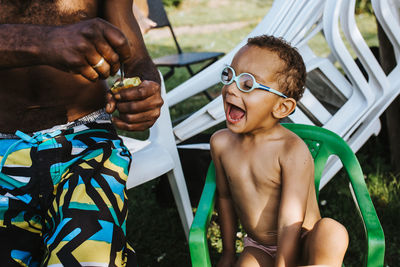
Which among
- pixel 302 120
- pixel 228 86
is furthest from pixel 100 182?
pixel 302 120

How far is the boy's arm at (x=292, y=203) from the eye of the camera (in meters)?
1.61

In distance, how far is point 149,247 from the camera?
2734 mm

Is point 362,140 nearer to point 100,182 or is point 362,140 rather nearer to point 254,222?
point 254,222

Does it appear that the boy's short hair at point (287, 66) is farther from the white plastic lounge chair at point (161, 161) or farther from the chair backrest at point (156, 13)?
the chair backrest at point (156, 13)

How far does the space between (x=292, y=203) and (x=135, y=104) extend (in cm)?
67

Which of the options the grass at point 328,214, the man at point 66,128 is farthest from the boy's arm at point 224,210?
the grass at point 328,214

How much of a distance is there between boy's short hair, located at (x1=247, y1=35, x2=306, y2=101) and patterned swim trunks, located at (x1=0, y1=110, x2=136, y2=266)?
64 cm

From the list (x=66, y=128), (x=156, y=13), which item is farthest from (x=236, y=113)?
(x=156, y=13)

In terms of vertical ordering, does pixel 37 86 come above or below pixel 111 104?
below

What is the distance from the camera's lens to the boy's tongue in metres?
1.69

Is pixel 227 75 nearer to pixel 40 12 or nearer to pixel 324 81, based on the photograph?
pixel 40 12

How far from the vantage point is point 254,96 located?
5.37 feet

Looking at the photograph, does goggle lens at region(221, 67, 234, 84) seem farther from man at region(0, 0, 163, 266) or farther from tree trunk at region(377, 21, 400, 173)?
tree trunk at region(377, 21, 400, 173)

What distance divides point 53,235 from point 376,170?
2539 mm
